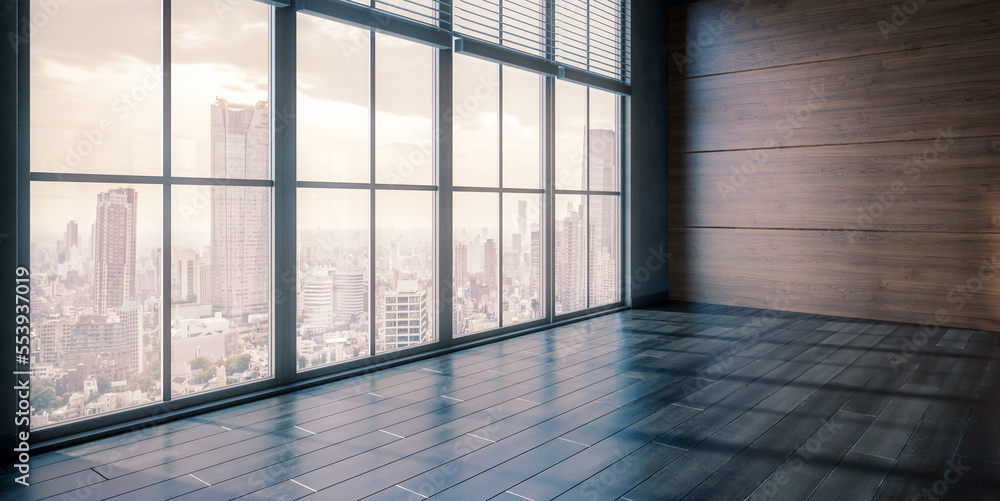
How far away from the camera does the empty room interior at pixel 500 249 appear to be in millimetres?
2748

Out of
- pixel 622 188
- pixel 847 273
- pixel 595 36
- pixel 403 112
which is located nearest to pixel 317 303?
pixel 403 112

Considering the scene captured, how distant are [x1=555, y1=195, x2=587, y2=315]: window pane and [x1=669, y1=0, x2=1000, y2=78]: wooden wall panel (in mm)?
2438

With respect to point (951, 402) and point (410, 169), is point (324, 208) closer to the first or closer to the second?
point (410, 169)

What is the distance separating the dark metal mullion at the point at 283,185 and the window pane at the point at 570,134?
278cm

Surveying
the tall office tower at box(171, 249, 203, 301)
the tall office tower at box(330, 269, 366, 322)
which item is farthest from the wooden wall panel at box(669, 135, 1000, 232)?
the tall office tower at box(171, 249, 203, 301)

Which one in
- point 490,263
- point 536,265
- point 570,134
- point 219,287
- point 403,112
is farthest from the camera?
point 570,134

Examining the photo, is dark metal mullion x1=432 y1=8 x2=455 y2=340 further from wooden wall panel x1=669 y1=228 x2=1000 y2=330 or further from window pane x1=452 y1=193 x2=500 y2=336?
wooden wall panel x1=669 y1=228 x2=1000 y2=330

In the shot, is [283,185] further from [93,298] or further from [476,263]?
[476,263]

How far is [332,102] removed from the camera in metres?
4.02

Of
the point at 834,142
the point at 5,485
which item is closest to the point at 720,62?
the point at 834,142

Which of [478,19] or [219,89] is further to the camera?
[478,19]

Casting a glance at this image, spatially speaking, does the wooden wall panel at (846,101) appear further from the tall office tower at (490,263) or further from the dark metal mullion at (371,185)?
the dark metal mullion at (371,185)

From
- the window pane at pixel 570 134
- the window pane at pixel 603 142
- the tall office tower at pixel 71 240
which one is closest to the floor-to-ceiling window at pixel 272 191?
the tall office tower at pixel 71 240

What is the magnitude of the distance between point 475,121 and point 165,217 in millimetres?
2506
